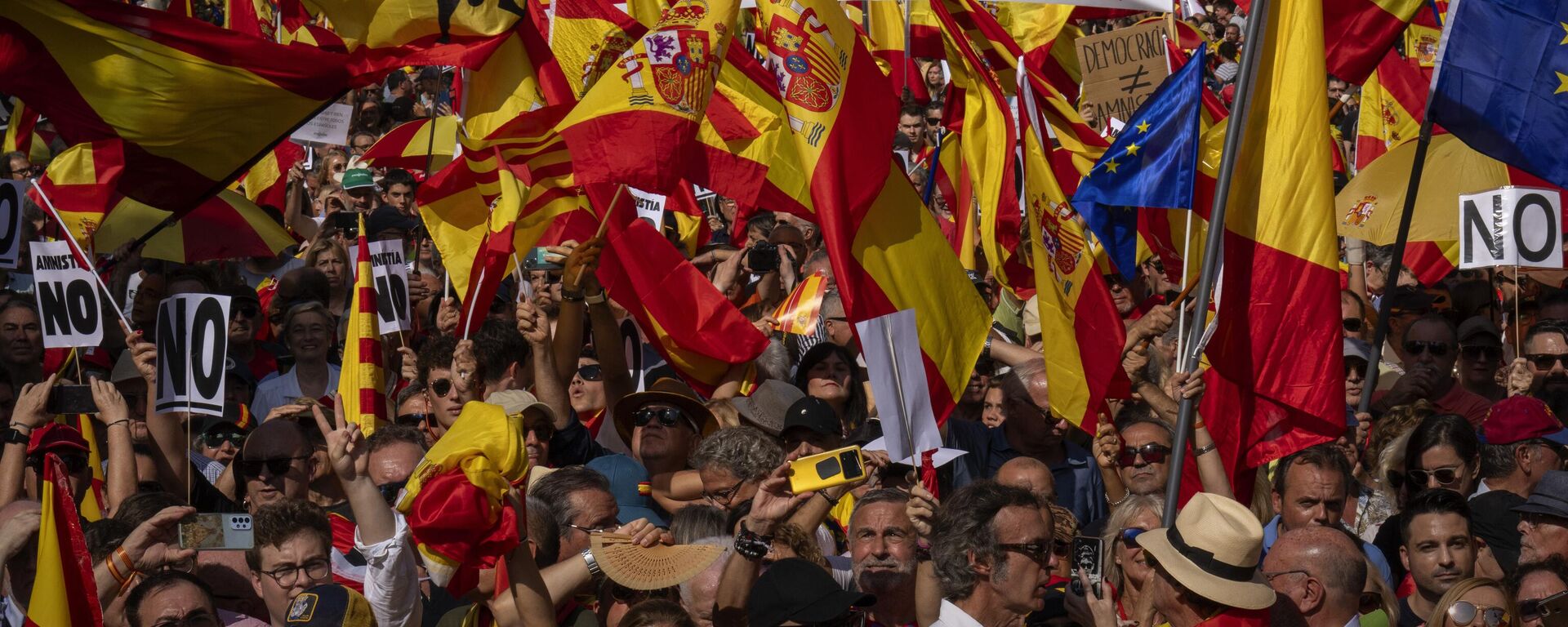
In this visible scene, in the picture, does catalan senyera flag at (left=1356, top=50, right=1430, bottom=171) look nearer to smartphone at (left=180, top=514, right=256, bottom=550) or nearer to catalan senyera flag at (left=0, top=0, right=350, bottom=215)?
catalan senyera flag at (left=0, top=0, right=350, bottom=215)

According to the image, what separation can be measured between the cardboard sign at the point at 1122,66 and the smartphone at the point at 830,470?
588cm

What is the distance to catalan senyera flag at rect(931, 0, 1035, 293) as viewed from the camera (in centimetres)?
826

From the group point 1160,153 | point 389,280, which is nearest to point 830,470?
point 1160,153

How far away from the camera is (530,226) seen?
9.04 metres

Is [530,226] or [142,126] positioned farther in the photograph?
[530,226]

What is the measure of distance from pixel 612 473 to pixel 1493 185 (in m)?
4.94

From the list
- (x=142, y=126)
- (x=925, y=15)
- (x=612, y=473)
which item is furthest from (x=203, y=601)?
(x=925, y=15)

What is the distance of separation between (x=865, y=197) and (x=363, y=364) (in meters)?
2.51

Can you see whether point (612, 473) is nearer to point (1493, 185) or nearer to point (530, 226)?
point (530, 226)

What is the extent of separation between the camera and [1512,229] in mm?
8859

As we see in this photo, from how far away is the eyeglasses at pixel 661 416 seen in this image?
760 cm

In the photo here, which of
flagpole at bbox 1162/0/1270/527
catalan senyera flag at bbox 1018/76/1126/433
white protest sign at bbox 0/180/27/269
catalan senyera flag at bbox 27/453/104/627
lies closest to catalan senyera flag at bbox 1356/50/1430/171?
catalan senyera flag at bbox 1018/76/1126/433

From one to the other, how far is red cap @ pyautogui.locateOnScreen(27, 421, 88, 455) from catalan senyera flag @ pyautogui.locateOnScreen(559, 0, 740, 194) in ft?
7.10

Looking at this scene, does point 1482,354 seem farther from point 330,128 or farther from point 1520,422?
point 330,128
